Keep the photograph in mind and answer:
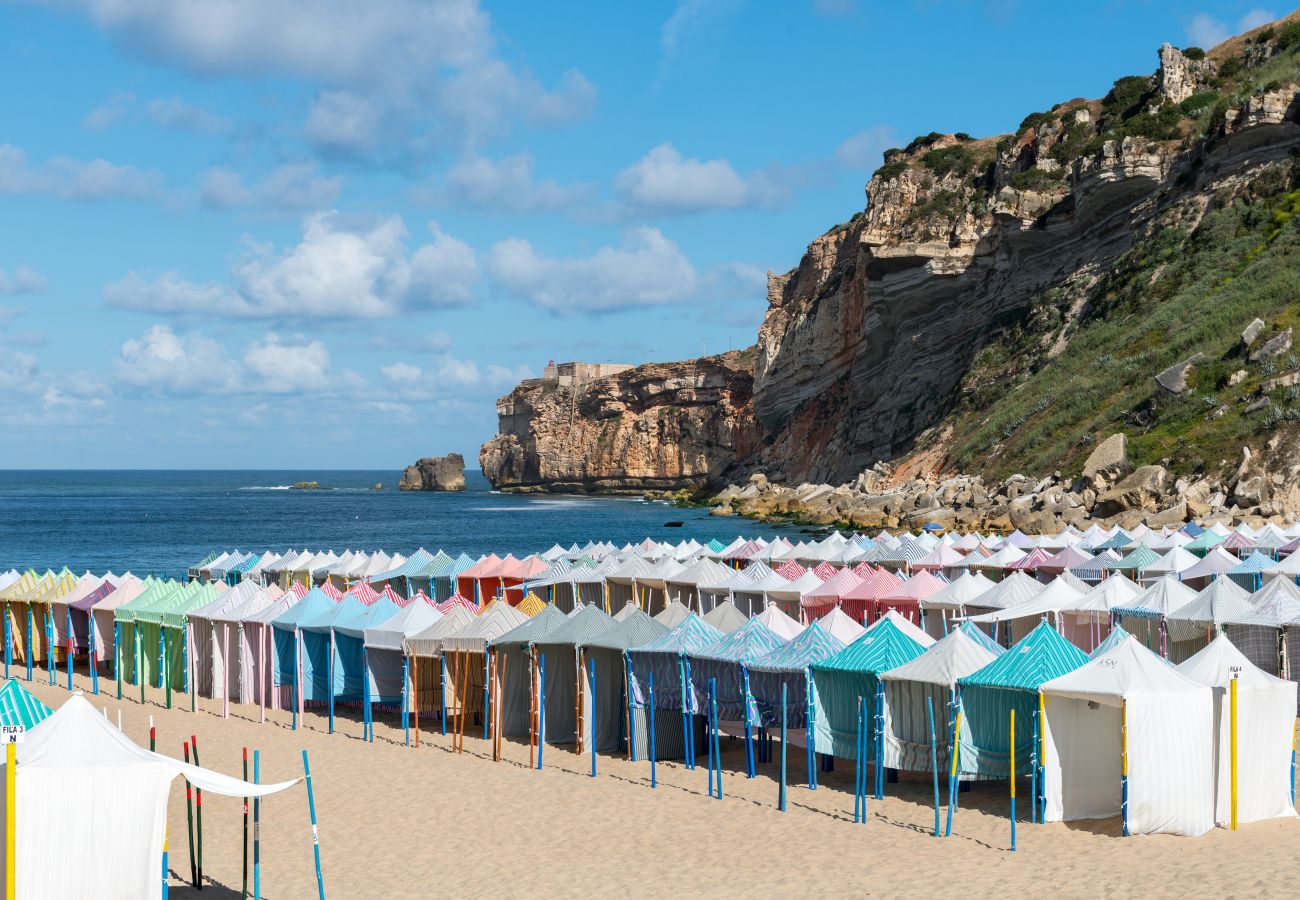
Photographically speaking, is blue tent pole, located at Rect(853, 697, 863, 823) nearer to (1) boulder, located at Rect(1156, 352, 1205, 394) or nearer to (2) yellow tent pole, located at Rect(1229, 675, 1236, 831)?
(2) yellow tent pole, located at Rect(1229, 675, 1236, 831)

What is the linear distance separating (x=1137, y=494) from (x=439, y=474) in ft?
474

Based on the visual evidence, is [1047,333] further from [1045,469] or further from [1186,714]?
[1186,714]

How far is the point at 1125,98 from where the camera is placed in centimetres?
8319

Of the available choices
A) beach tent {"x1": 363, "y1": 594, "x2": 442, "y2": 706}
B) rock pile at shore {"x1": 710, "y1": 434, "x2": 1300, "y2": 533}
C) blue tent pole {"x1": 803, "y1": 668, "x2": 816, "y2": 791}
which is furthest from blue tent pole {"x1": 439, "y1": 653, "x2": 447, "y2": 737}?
rock pile at shore {"x1": 710, "y1": 434, "x2": 1300, "y2": 533}

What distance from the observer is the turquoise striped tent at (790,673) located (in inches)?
771

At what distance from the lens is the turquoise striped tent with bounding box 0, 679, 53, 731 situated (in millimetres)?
14172

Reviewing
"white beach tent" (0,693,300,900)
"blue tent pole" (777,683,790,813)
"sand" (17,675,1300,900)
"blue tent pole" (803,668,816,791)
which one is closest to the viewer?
"white beach tent" (0,693,300,900)

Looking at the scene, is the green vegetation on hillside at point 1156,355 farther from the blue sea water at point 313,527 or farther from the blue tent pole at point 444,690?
the blue tent pole at point 444,690

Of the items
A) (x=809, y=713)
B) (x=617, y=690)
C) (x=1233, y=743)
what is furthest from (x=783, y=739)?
(x=1233, y=743)

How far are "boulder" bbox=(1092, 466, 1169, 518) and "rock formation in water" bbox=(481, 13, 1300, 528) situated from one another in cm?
10

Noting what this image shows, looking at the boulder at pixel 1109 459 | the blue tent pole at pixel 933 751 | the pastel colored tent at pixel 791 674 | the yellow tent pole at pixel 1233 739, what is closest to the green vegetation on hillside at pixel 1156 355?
the boulder at pixel 1109 459

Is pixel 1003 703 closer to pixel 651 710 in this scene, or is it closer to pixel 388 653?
pixel 651 710

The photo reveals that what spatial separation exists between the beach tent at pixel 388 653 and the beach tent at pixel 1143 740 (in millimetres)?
11871

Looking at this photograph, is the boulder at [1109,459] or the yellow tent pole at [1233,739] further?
the boulder at [1109,459]
